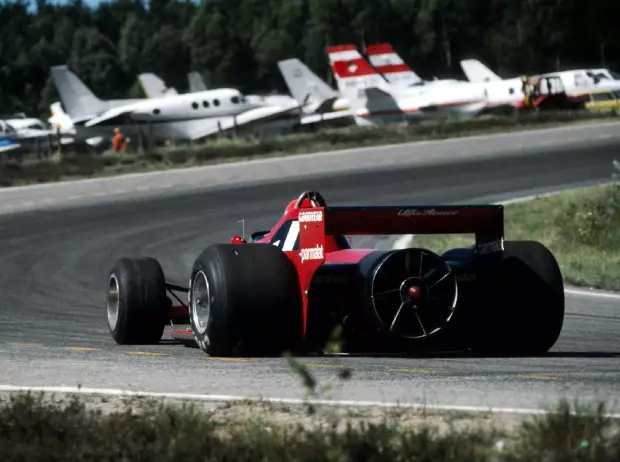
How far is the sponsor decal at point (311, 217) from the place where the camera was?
35.5 feet

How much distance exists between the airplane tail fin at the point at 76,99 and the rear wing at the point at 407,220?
6402 cm

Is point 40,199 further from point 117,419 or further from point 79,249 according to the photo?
point 117,419

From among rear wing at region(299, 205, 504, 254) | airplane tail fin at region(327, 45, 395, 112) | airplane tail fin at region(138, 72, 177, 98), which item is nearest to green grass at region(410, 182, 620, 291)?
rear wing at region(299, 205, 504, 254)

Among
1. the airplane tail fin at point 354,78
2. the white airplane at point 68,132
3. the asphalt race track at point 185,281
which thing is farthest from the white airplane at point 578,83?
the asphalt race track at point 185,281

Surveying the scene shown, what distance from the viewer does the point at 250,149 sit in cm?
4272

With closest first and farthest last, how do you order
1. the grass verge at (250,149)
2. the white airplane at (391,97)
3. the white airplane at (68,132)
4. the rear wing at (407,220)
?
the rear wing at (407,220)
the grass verge at (250,149)
the white airplane at (391,97)
the white airplane at (68,132)

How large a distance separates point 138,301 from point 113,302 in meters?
0.52

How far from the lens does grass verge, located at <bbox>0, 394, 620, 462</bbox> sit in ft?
19.8

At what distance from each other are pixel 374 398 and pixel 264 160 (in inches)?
1272

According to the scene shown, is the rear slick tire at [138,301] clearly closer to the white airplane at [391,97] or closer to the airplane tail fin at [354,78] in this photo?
the white airplane at [391,97]

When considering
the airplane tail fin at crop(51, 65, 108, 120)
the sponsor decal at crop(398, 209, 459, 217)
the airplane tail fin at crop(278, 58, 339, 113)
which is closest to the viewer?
the sponsor decal at crop(398, 209, 459, 217)

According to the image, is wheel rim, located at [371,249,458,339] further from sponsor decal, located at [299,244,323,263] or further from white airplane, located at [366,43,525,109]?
white airplane, located at [366,43,525,109]

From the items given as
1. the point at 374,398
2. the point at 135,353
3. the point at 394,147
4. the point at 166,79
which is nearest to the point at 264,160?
the point at 394,147

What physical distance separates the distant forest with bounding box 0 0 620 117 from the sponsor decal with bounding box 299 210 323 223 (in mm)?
92251
